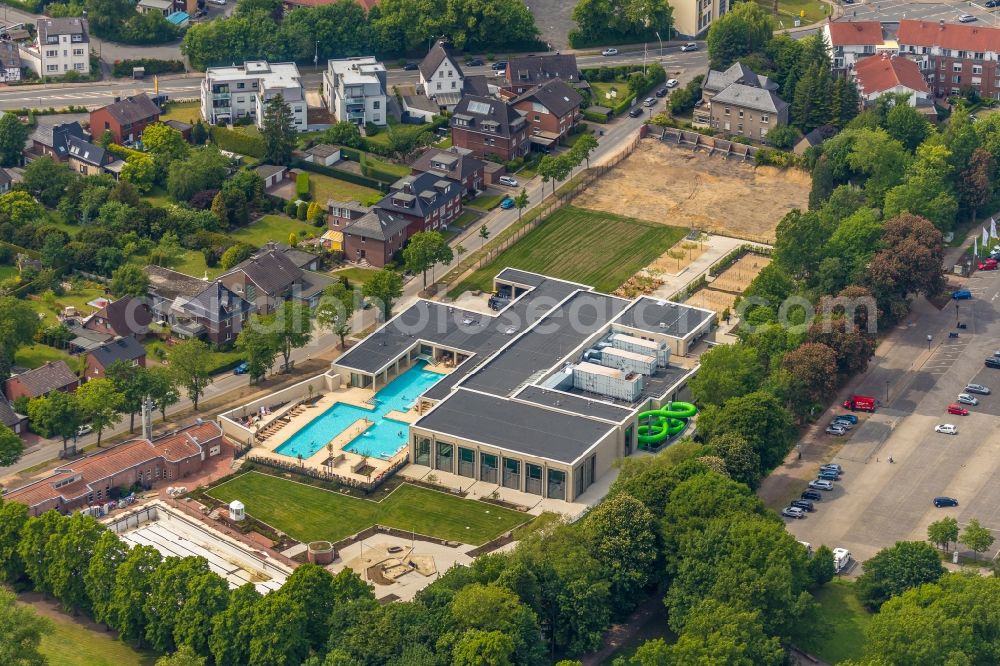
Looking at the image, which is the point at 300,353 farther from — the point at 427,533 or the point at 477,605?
the point at 477,605

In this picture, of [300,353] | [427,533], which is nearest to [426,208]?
[300,353]

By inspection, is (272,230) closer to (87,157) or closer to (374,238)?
(374,238)

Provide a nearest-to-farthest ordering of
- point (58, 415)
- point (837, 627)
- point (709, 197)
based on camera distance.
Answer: point (837, 627), point (58, 415), point (709, 197)

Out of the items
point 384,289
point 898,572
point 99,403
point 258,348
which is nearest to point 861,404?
point 898,572

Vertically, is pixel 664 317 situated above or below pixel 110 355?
below

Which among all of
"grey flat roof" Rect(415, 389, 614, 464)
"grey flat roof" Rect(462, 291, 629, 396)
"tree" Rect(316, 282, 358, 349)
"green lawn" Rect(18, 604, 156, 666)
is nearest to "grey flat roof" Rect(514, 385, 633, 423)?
"grey flat roof" Rect(415, 389, 614, 464)

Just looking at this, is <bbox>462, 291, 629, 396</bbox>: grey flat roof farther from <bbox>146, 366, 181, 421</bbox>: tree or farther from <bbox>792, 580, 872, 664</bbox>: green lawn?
<bbox>792, 580, 872, 664</bbox>: green lawn
